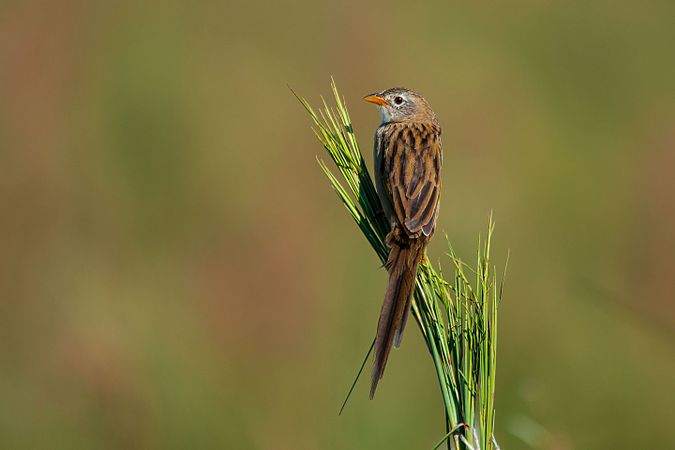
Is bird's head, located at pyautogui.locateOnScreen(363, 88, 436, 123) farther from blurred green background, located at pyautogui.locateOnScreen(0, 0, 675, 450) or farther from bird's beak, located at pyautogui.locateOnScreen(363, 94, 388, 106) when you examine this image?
blurred green background, located at pyautogui.locateOnScreen(0, 0, 675, 450)

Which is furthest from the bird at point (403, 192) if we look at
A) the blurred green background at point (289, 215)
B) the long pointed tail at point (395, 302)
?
the blurred green background at point (289, 215)

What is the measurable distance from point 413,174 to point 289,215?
13.4ft

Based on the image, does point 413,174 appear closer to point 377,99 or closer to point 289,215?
point 377,99

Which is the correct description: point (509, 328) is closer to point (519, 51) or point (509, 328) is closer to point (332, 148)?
point (519, 51)

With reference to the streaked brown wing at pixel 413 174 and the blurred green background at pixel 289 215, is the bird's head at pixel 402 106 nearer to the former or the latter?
the streaked brown wing at pixel 413 174

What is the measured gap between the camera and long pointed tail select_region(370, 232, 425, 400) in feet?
7.79

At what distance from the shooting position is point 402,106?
4578 mm

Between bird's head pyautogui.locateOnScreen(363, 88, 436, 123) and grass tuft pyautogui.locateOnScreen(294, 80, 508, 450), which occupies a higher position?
bird's head pyautogui.locateOnScreen(363, 88, 436, 123)

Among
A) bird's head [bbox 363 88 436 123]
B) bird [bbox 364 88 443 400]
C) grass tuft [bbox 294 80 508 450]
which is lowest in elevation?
grass tuft [bbox 294 80 508 450]

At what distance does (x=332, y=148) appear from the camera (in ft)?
8.75

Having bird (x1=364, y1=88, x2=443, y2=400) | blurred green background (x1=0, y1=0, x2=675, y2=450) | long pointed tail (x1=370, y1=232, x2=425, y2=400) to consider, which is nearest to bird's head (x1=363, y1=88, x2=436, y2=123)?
bird (x1=364, y1=88, x2=443, y2=400)

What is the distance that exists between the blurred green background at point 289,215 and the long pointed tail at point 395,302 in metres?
1.93

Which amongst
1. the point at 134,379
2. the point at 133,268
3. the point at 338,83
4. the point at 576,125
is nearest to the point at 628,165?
the point at 576,125

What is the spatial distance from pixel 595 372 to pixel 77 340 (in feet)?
10.4
